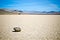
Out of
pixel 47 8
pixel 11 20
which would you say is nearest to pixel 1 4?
pixel 11 20

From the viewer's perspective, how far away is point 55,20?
201cm

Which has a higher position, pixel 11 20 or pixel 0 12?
pixel 0 12

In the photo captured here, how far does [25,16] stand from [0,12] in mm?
408

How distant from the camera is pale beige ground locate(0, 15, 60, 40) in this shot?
6.27 feet

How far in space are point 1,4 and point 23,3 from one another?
355 mm

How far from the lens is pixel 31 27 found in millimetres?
1999

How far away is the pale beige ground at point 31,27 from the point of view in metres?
1.91

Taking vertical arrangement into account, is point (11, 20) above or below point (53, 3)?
below

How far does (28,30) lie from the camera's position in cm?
198

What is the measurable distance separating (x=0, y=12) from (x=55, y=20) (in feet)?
A: 2.96

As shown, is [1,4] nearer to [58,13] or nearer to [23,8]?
[23,8]

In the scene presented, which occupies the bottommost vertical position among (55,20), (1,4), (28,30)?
(28,30)

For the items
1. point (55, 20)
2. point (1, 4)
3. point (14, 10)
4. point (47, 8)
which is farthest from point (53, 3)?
point (1, 4)

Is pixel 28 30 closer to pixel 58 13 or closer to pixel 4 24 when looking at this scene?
pixel 4 24
